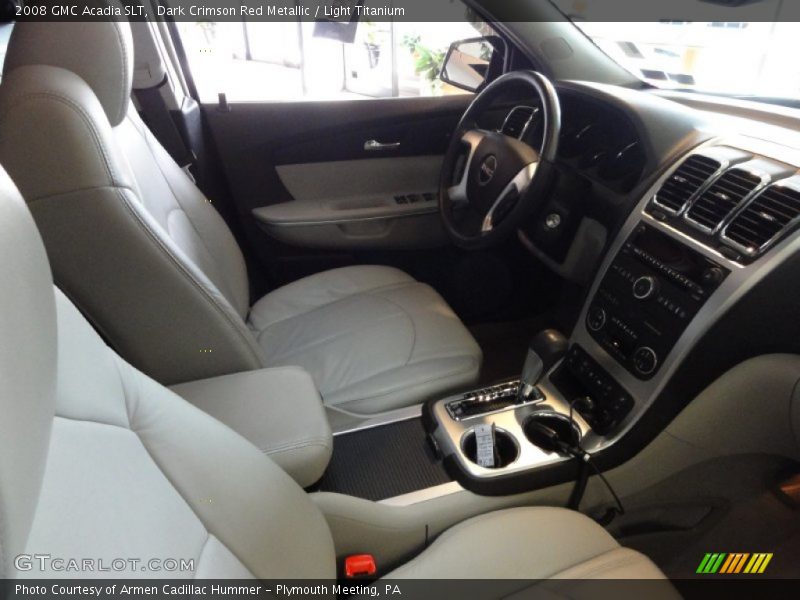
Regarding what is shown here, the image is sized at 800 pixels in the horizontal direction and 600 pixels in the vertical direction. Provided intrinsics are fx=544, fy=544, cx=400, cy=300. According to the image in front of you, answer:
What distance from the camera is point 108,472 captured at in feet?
1.46

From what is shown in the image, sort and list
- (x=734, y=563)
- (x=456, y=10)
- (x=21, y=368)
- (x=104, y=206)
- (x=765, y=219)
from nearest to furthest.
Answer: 1. (x=21, y=368)
2. (x=104, y=206)
3. (x=765, y=219)
4. (x=734, y=563)
5. (x=456, y=10)

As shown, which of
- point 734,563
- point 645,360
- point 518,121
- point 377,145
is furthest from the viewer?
point 377,145

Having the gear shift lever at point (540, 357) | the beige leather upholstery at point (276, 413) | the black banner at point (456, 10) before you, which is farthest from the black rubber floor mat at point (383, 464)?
the black banner at point (456, 10)

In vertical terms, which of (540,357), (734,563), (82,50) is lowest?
(734,563)

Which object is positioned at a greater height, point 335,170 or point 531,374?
point 335,170

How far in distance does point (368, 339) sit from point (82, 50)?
27.3 inches

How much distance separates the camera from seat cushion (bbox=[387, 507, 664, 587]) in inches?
28.6

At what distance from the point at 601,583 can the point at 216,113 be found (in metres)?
1.52

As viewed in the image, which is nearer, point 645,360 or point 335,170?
point 645,360

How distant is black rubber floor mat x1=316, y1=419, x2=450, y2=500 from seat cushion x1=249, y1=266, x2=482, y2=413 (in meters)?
0.06

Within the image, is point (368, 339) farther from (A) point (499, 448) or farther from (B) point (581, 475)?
(B) point (581, 475)

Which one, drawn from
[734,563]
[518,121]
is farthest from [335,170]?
[734,563]

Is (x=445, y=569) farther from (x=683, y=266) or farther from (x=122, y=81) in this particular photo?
(x=122, y=81)

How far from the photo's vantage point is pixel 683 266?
2.97 feet
